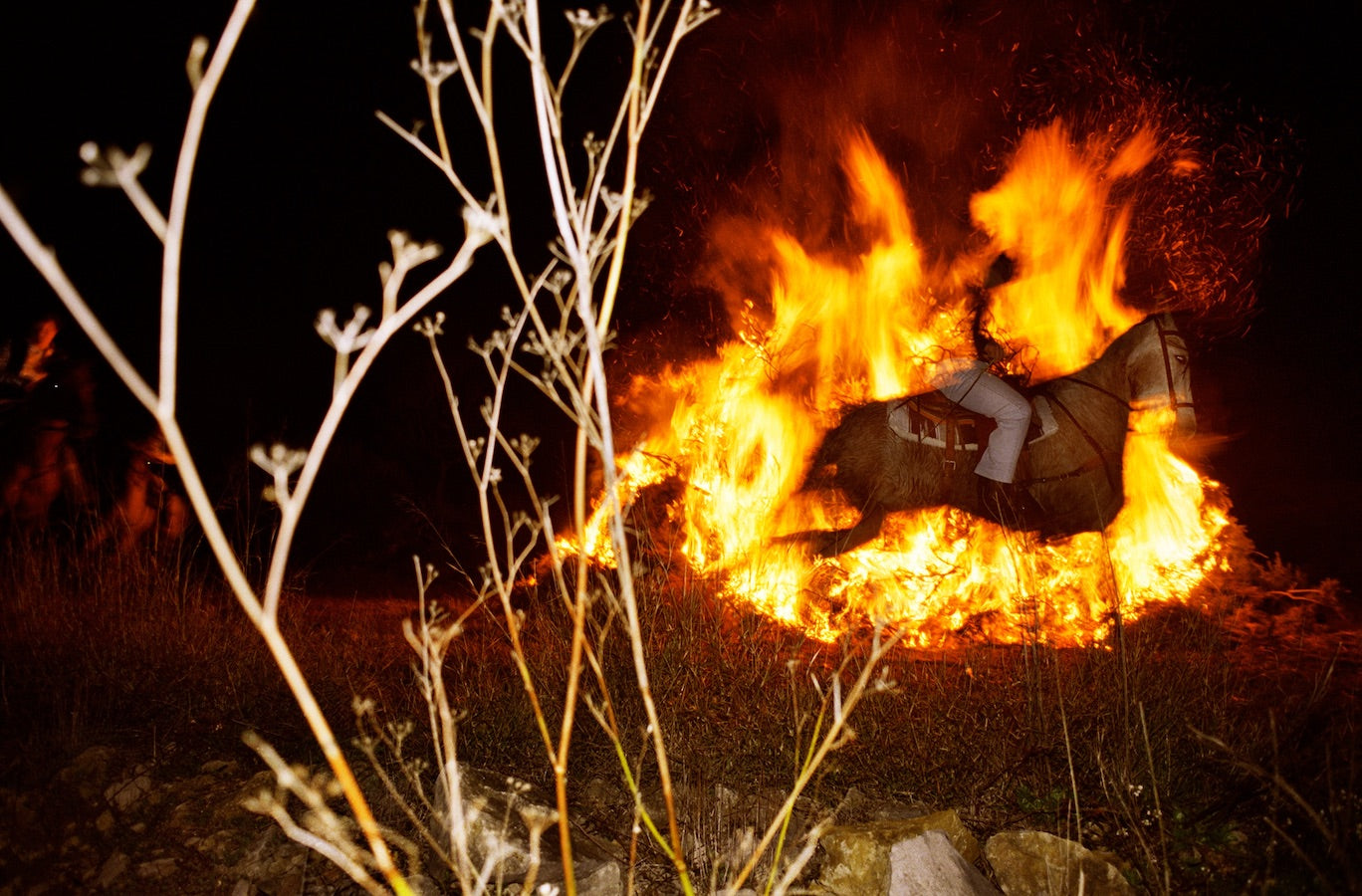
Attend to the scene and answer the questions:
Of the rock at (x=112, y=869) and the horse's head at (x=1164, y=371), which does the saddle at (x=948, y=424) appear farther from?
the rock at (x=112, y=869)

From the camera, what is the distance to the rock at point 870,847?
2.40 meters

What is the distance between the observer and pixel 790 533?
17.3ft

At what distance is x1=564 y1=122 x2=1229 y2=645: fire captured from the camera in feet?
17.7

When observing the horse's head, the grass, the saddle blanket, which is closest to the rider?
the saddle blanket

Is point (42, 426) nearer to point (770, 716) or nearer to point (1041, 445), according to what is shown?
point (770, 716)

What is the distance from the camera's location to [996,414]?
15.3ft

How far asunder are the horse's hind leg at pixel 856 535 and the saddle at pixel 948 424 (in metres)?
0.61

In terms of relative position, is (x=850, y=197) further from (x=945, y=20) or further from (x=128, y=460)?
(x=128, y=460)

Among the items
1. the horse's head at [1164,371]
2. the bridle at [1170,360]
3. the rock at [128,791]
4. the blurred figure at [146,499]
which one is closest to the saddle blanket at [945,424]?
the horse's head at [1164,371]

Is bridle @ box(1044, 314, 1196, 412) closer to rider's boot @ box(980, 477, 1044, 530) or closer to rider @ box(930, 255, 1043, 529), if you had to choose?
rider @ box(930, 255, 1043, 529)

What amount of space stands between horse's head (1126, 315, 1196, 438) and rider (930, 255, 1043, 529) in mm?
700

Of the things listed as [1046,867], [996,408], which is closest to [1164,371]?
[996,408]

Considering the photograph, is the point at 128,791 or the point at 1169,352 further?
the point at 1169,352

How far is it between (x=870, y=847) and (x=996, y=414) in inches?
124
